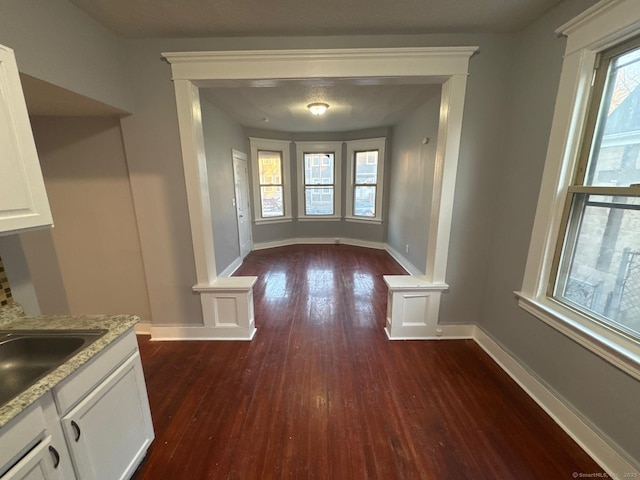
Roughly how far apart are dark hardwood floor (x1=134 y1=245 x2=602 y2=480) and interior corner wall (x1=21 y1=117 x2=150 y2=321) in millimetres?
639

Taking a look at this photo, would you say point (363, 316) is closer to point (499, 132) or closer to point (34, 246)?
point (499, 132)

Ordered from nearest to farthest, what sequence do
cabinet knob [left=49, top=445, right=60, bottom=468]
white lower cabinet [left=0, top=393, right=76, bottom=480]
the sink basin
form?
white lower cabinet [left=0, top=393, right=76, bottom=480] < cabinet knob [left=49, top=445, right=60, bottom=468] < the sink basin

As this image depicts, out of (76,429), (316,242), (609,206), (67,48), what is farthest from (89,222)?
(316,242)

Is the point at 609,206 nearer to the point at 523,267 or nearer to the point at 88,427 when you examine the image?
the point at 523,267

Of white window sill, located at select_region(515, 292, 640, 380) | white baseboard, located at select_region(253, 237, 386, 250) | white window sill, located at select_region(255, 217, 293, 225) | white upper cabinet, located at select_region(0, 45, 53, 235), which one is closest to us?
white upper cabinet, located at select_region(0, 45, 53, 235)

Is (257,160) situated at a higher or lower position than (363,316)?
higher

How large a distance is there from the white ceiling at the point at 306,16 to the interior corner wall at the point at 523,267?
280 millimetres

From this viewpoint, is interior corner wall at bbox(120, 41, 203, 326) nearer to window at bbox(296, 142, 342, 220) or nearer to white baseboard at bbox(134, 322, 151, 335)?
white baseboard at bbox(134, 322, 151, 335)

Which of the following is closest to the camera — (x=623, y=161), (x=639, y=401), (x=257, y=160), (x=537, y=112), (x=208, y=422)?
(x=639, y=401)

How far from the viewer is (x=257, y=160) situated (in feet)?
17.9

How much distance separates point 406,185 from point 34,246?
474 cm

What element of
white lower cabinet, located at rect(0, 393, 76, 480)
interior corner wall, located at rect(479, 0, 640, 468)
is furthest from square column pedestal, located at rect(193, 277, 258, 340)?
interior corner wall, located at rect(479, 0, 640, 468)

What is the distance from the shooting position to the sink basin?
3.83 ft

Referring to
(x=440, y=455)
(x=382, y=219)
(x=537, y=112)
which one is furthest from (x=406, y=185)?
(x=440, y=455)
